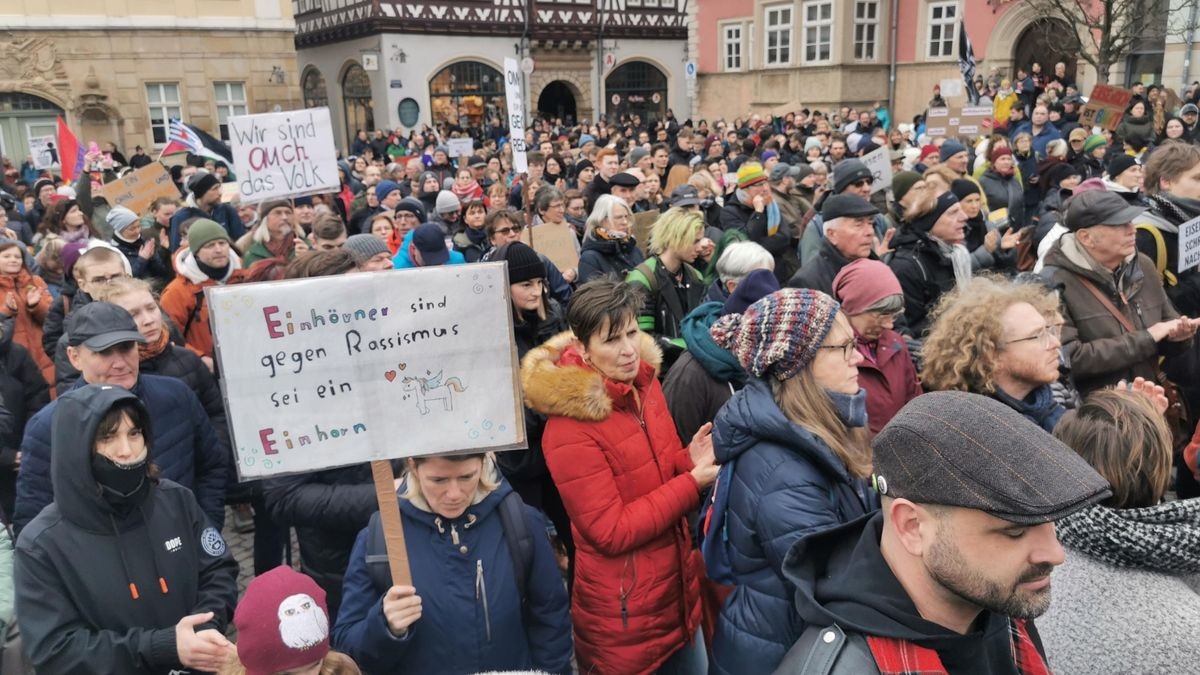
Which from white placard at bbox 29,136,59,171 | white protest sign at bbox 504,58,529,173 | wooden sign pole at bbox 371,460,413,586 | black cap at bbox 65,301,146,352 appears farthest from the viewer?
white placard at bbox 29,136,59,171

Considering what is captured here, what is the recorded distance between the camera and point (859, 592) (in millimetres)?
1568

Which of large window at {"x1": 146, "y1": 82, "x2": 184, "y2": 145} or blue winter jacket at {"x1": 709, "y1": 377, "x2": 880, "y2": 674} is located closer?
blue winter jacket at {"x1": 709, "y1": 377, "x2": 880, "y2": 674}

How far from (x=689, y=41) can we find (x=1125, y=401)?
33242 millimetres

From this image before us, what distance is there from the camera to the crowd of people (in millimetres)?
1566

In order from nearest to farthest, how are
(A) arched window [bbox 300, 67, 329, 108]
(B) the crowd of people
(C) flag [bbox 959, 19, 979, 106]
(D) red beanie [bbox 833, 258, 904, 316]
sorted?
(B) the crowd of people → (D) red beanie [bbox 833, 258, 904, 316] → (C) flag [bbox 959, 19, 979, 106] → (A) arched window [bbox 300, 67, 329, 108]

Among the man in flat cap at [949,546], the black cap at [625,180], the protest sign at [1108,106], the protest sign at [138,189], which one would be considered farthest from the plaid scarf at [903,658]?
the protest sign at [1108,106]

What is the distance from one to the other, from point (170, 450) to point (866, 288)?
290 centimetres

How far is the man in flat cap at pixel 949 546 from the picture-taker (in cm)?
146

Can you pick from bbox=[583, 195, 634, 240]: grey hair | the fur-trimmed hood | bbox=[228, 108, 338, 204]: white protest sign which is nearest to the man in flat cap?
the fur-trimmed hood

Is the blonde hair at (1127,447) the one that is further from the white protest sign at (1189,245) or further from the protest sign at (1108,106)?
the protest sign at (1108,106)

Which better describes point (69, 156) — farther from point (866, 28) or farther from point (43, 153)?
point (866, 28)

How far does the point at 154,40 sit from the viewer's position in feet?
77.4

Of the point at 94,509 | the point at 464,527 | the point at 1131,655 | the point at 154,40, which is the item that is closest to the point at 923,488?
the point at 1131,655

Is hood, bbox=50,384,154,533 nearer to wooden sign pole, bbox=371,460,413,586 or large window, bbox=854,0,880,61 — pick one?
wooden sign pole, bbox=371,460,413,586
